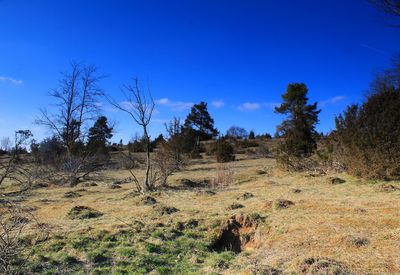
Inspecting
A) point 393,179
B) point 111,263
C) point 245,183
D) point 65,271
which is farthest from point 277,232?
point 245,183

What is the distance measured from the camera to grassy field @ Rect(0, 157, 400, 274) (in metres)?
4.79

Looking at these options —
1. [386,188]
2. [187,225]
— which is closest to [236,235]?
[187,225]

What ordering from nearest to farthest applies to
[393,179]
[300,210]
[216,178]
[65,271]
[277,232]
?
[65,271]
[277,232]
[300,210]
[393,179]
[216,178]

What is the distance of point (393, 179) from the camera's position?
32.2 ft

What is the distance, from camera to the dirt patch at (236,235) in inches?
252

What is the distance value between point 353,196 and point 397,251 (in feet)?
14.0

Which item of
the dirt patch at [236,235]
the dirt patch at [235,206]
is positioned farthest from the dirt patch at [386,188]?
the dirt patch at [236,235]

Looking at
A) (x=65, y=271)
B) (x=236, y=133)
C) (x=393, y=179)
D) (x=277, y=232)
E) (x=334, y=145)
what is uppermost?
(x=236, y=133)

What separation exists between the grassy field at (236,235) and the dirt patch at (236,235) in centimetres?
2

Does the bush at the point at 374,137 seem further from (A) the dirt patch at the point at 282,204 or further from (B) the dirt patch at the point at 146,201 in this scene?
(B) the dirt patch at the point at 146,201

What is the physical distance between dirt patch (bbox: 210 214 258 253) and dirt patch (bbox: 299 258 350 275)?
1.84 meters

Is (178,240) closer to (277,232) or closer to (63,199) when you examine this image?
(277,232)

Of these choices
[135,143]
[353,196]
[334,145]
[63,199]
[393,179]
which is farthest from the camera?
[135,143]

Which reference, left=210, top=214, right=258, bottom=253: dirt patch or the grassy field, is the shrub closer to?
the grassy field
